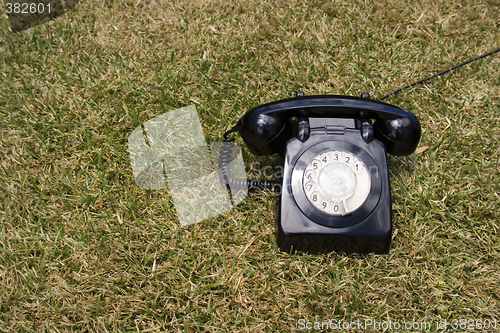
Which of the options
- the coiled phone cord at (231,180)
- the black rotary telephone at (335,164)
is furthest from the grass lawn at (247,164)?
the black rotary telephone at (335,164)

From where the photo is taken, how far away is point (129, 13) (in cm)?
225

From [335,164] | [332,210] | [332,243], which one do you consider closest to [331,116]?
[335,164]

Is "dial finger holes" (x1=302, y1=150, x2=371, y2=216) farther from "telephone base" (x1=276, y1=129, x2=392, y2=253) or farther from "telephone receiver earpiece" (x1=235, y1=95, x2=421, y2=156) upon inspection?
"telephone receiver earpiece" (x1=235, y1=95, x2=421, y2=156)

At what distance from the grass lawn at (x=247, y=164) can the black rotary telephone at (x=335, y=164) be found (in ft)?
0.73

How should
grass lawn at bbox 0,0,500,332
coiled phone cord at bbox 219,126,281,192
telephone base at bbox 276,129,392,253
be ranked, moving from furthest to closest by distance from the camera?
coiled phone cord at bbox 219,126,281,192 → grass lawn at bbox 0,0,500,332 → telephone base at bbox 276,129,392,253

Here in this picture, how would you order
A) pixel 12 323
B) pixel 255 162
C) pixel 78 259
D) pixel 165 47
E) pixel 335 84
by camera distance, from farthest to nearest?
pixel 165 47, pixel 335 84, pixel 255 162, pixel 78 259, pixel 12 323

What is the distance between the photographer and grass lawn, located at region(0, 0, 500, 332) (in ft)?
5.18

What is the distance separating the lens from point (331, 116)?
1.53 m

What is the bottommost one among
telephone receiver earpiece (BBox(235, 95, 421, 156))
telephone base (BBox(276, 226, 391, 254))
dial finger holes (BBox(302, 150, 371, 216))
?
telephone base (BBox(276, 226, 391, 254))

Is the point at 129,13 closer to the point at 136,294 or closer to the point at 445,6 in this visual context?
the point at 136,294

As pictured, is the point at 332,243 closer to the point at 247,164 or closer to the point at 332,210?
the point at 332,210

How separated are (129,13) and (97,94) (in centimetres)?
52

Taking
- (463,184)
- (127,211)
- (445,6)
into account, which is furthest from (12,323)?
(445,6)

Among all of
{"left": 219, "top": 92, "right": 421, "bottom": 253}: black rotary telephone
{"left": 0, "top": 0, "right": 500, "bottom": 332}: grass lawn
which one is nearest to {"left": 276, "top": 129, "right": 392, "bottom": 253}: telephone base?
{"left": 219, "top": 92, "right": 421, "bottom": 253}: black rotary telephone
